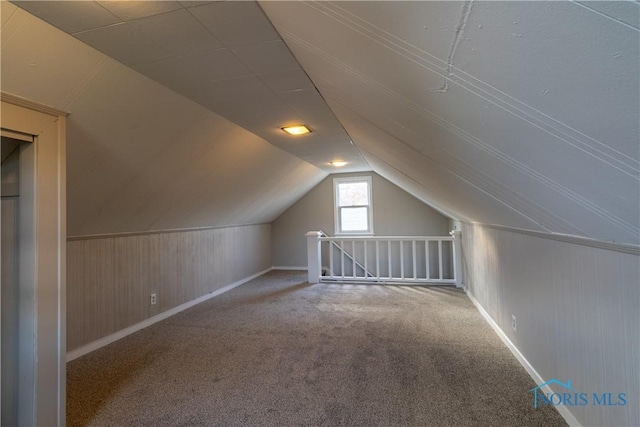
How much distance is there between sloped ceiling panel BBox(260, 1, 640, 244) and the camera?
0.56 m

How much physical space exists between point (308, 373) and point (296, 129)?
2.24 metres

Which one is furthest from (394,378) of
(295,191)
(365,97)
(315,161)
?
(295,191)

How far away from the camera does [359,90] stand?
1.60 metres

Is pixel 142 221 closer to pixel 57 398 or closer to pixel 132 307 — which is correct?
pixel 132 307

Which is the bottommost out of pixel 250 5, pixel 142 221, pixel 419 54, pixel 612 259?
pixel 612 259

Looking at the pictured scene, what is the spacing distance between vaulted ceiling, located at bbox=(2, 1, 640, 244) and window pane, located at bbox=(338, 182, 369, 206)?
3.54 m

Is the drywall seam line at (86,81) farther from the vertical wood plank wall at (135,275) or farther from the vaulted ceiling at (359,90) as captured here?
the vertical wood plank wall at (135,275)

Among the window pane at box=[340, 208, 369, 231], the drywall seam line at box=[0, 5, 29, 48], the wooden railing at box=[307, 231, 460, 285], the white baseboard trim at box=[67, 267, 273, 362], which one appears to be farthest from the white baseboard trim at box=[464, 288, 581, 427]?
the white baseboard trim at box=[67, 267, 273, 362]

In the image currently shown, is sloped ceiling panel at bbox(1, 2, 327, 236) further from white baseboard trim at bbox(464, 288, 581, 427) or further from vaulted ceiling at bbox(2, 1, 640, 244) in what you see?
white baseboard trim at bbox(464, 288, 581, 427)

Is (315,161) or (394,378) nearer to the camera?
(394,378)

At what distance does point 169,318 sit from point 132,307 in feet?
1.68

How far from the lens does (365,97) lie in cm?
165

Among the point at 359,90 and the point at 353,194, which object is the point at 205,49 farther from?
the point at 353,194

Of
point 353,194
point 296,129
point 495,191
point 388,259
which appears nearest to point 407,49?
point 495,191
